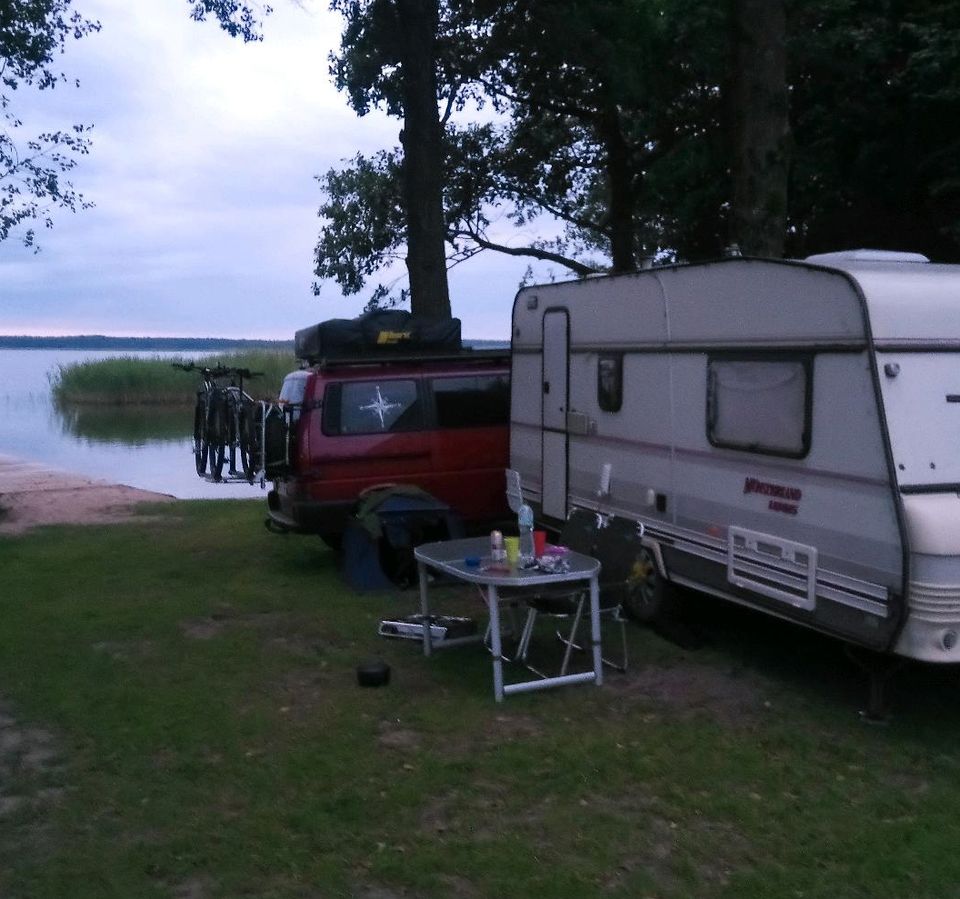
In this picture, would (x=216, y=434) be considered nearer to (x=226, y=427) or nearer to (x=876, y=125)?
(x=226, y=427)

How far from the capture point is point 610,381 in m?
8.33

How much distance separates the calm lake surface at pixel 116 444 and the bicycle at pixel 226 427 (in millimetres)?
6647

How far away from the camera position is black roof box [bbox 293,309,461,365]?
10.1 m

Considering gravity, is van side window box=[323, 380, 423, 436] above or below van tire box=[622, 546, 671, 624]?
above

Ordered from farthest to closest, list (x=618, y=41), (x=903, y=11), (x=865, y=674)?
(x=618, y=41), (x=903, y=11), (x=865, y=674)

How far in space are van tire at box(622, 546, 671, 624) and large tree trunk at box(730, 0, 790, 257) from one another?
410 cm

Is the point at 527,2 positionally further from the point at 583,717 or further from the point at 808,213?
the point at 583,717

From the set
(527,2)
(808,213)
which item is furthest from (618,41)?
(808,213)

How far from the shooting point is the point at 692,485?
7266 millimetres

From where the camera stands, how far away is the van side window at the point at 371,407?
968 centimetres

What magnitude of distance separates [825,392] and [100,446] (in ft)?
78.0

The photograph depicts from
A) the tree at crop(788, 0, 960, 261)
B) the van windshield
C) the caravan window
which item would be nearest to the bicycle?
the caravan window

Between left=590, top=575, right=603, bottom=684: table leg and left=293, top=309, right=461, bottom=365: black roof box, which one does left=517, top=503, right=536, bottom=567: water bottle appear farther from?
left=293, top=309, right=461, bottom=365: black roof box

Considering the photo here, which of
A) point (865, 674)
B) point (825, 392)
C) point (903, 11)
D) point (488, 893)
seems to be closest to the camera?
point (488, 893)
